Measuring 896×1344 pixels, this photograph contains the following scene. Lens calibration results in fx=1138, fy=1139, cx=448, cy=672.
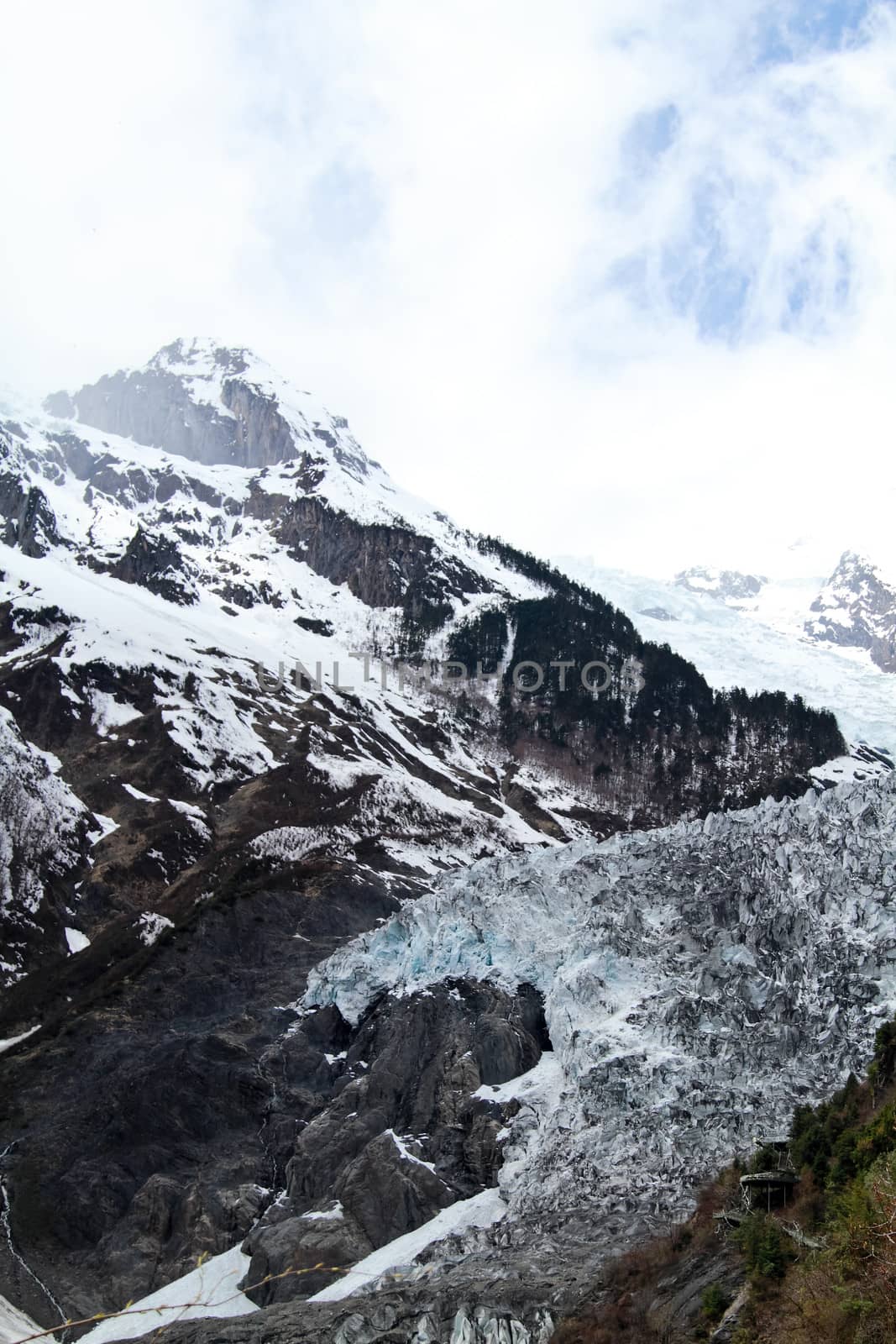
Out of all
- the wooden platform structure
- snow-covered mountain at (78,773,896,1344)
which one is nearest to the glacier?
snow-covered mountain at (78,773,896,1344)

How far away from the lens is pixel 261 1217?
225 ft

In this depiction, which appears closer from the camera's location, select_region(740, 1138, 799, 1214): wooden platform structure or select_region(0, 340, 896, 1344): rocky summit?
select_region(740, 1138, 799, 1214): wooden platform structure

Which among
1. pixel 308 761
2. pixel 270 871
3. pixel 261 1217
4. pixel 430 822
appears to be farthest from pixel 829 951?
pixel 308 761

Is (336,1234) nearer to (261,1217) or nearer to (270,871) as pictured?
(261,1217)

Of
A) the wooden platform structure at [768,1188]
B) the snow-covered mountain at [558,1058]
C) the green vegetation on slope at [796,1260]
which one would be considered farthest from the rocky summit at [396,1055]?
the wooden platform structure at [768,1188]

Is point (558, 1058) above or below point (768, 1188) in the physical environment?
below

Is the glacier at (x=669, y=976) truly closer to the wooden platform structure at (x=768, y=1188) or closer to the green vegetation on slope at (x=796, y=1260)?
the green vegetation on slope at (x=796, y=1260)

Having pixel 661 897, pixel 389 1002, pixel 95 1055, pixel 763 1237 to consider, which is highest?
pixel 661 897

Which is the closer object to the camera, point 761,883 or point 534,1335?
point 534,1335

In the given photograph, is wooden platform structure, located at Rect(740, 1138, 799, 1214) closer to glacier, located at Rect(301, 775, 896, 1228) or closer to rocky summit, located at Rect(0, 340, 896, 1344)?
rocky summit, located at Rect(0, 340, 896, 1344)

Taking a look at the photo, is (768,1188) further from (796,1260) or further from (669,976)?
(669,976)

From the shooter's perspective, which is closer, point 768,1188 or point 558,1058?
point 768,1188

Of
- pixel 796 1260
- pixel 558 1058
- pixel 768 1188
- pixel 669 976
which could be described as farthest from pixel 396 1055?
pixel 796 1260

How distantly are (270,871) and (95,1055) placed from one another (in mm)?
41849
